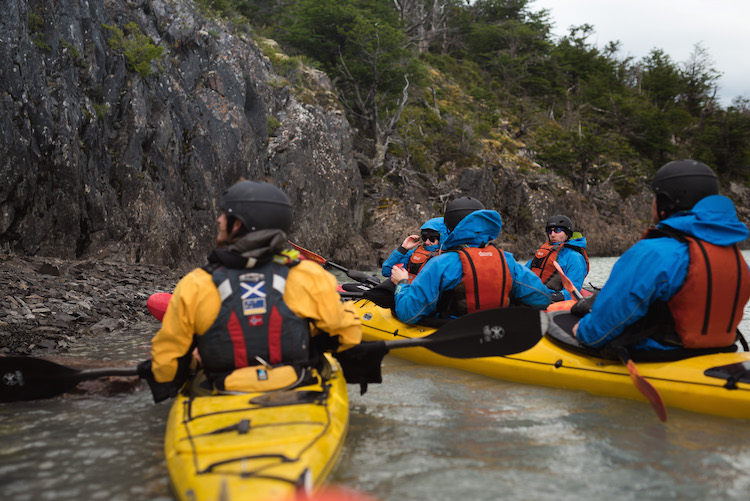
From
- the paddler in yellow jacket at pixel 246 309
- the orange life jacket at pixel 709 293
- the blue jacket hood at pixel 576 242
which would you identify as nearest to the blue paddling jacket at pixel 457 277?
the orange life jacket at pixel 709 293

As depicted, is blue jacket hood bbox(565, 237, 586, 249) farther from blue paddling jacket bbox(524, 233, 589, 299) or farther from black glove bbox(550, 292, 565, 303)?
black glove bbox(550, 292, 565, 303)

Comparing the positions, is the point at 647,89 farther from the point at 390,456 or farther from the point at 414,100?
the point at 390,456

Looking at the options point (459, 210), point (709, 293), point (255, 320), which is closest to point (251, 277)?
point (255, 320)

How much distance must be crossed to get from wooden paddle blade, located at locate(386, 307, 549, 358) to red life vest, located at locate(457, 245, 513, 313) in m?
1.07

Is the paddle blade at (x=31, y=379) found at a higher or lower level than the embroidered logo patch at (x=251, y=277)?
lower

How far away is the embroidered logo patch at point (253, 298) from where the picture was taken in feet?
8.47

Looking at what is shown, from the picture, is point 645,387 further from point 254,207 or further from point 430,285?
point 254,207

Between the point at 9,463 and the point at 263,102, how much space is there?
593 inches

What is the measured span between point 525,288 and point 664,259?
1659 mm

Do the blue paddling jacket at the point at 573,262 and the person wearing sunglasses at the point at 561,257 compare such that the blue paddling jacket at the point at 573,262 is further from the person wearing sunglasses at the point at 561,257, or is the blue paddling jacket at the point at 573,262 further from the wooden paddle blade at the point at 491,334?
the wooden paddle blade at the point at 491,334

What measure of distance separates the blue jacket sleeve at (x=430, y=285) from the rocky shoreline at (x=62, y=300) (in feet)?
10.9

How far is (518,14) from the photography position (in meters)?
40.4

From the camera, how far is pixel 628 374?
3.71m

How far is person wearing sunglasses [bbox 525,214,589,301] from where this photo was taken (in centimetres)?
691
